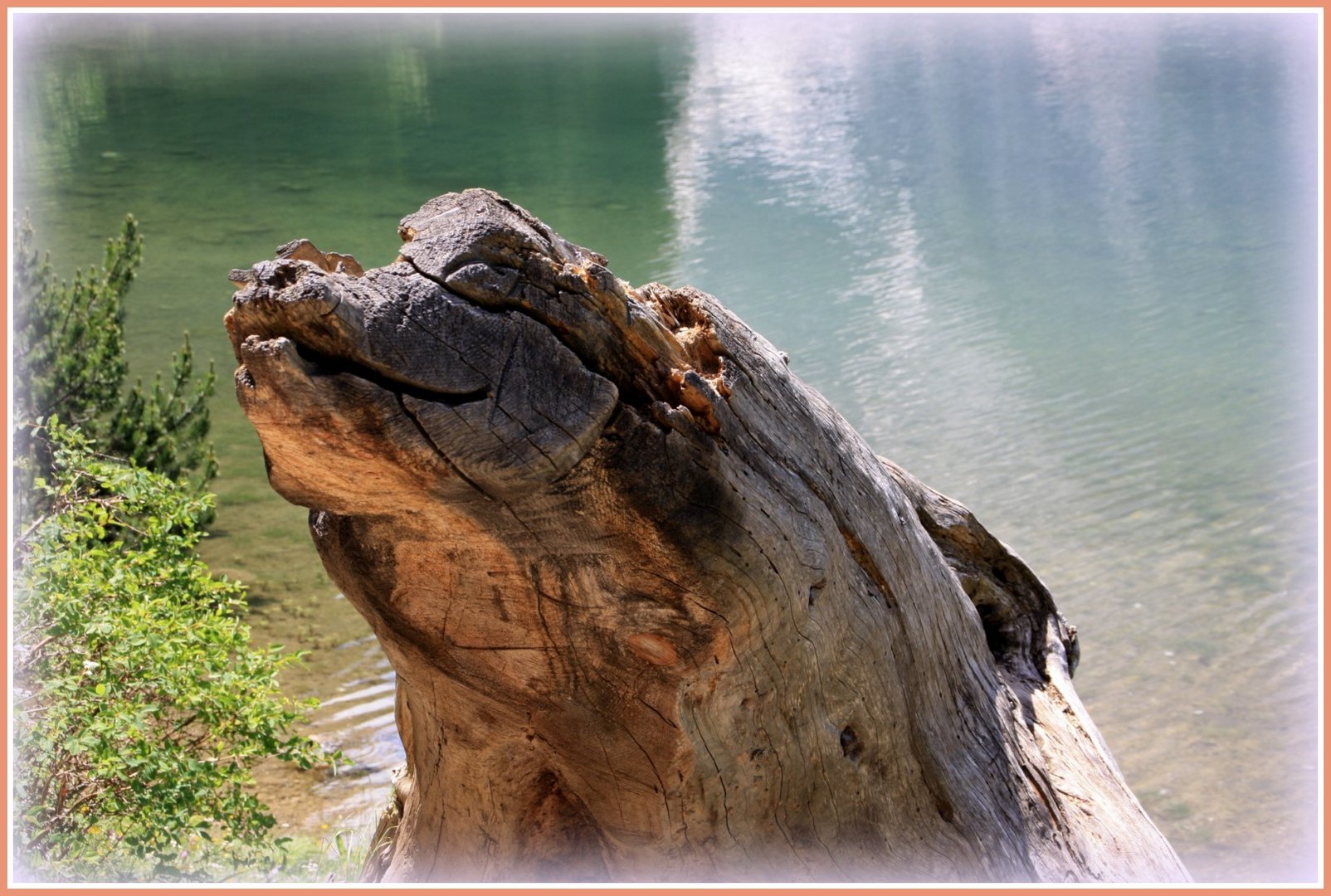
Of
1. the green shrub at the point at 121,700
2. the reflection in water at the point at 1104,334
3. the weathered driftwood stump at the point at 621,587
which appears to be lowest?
the reflection in water at the point at 1104,334

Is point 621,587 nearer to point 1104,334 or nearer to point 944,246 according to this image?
point 1104,334

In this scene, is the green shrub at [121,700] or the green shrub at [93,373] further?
the green shrub at [93,373]

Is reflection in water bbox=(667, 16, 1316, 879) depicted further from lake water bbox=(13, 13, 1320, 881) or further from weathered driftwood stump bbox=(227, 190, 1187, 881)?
weathered driftwood stump bbox=(227, 190, 1187, 881)

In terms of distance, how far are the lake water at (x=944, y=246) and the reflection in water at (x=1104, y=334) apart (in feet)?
0.10

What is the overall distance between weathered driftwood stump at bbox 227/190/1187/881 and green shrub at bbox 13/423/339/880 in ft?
3.73

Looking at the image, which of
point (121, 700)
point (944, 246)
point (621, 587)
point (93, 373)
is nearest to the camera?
point (621, 587)

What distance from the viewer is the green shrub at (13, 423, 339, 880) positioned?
3164 millimetres

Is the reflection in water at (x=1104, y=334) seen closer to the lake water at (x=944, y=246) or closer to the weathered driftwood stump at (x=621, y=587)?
the lake water at (x=944, y=246)

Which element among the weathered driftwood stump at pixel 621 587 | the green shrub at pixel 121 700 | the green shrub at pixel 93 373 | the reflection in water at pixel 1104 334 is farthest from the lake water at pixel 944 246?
the weathered driftwood stump at pixel 621 587

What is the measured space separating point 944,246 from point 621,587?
11.3 meters

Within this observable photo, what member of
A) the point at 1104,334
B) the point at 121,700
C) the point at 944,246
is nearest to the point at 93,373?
the point at 121,700

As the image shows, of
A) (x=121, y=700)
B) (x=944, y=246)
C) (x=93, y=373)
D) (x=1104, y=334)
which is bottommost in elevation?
(x=1104, y=334)

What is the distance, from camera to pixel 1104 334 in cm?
1009

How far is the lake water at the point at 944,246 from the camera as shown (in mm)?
5836
